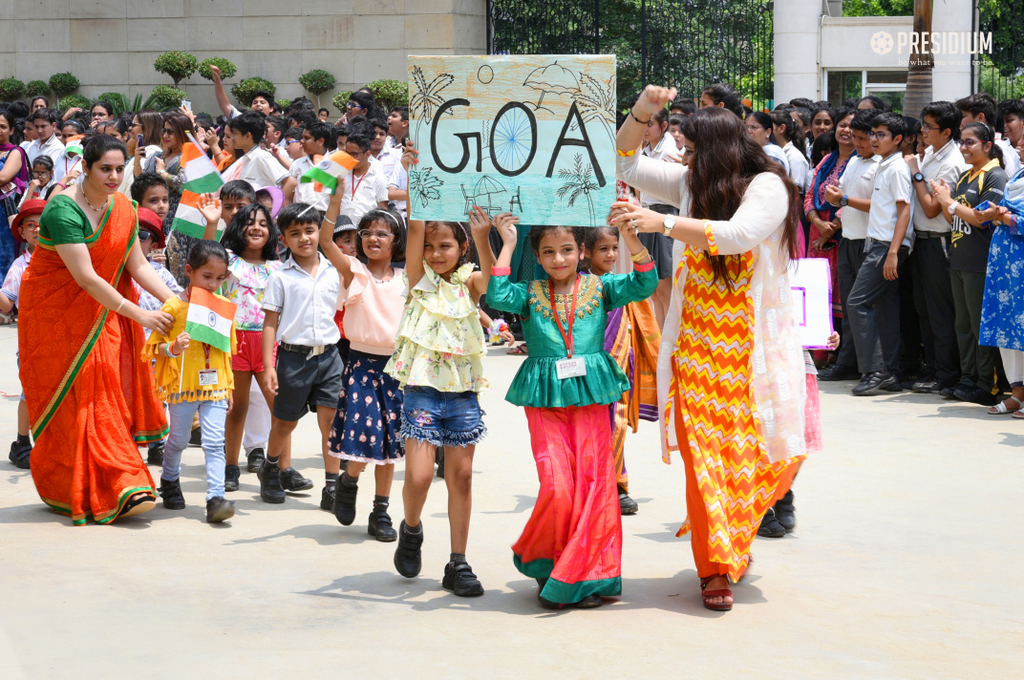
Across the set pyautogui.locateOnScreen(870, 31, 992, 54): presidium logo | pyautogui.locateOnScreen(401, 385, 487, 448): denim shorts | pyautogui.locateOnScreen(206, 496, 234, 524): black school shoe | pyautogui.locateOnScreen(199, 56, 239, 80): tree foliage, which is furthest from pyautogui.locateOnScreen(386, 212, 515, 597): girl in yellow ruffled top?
pyautogui.locateOnScreen(199, 56, 239, 80): tree foliage

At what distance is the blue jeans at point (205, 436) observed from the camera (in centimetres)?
559

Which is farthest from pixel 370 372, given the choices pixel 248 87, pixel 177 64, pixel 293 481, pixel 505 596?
pixel 177 64

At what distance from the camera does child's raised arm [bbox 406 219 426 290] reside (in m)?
4.55

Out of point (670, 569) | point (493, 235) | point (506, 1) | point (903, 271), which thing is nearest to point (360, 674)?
point (670, 569)

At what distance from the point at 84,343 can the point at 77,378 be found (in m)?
0.18

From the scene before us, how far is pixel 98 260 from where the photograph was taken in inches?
221

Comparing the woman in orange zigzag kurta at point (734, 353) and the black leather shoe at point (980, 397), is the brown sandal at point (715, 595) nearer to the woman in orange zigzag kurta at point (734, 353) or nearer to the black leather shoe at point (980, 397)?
the woman in orange zigzag kurta at point (734, 353)

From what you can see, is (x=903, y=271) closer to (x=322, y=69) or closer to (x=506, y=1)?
(x=506, y=1)

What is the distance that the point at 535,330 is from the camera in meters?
4.47

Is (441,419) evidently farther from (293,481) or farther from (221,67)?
(221,67)

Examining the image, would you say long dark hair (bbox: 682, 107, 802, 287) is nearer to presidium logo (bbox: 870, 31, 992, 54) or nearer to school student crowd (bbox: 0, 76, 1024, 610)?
school student crowd (bbox: 0, 76, 1024, 610)

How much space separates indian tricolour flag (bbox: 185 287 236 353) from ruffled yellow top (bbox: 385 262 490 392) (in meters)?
1.44

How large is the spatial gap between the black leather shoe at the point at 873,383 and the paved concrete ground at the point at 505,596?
230 cm

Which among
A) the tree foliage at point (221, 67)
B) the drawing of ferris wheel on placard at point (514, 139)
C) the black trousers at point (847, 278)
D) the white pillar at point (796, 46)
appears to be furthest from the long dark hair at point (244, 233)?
the tree foliage at point (221, 67)
